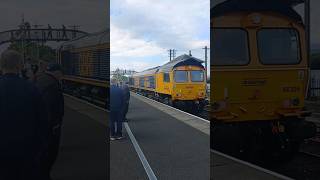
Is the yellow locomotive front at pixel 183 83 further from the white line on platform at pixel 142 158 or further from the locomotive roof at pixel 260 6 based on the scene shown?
the locomotive roof at pixel 260 6

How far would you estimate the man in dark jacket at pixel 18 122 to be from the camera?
2393mm

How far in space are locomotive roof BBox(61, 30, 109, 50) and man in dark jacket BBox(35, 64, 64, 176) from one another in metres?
0.15

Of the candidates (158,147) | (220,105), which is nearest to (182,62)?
(158,147)

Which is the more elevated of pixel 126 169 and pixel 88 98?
pixel 88 98

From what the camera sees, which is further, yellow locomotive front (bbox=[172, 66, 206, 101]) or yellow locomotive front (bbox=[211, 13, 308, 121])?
yellow locomotive front (bbox=[211, 13, 308, 121])

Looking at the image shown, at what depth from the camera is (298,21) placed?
398 centimetres

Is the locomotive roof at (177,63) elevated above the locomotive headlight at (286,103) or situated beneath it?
elevated above

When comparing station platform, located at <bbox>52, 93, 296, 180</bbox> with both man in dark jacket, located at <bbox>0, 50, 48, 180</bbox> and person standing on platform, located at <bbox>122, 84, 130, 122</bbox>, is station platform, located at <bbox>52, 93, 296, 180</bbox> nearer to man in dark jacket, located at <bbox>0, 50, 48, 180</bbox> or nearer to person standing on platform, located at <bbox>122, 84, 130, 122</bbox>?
person standing on platform, located at <bbox>122, 84, 130, 122</bbox>

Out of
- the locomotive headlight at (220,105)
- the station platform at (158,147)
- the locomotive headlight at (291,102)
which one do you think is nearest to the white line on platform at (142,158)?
the station platform at (158,147)

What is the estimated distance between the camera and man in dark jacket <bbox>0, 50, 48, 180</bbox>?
239cm

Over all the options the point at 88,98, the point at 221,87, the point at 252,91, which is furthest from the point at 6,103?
the point at 252,91

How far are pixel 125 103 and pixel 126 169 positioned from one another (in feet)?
1.18

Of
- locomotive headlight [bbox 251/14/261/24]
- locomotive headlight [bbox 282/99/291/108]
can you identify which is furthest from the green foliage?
locomotive headlight [bbox 282/99/291/108]

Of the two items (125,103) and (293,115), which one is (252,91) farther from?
(125,103)
